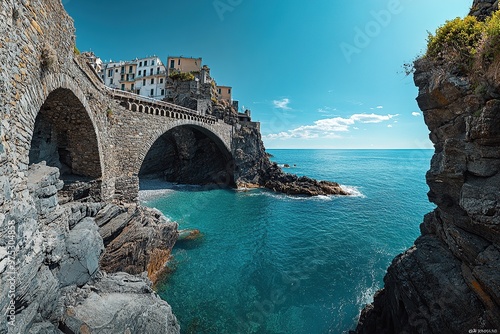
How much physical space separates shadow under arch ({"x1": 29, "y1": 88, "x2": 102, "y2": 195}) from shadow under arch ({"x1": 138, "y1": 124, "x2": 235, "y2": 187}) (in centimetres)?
2865

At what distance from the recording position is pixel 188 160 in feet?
148

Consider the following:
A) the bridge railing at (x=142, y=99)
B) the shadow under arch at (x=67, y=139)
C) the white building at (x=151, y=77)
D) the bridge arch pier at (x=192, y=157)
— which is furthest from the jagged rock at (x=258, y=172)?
the shadow under arch at (x=67, y=139)

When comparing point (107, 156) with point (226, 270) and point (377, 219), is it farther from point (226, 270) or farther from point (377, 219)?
point (377, 219)

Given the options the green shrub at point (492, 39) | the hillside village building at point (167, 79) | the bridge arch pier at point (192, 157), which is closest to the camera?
the green shrub at point (492, 39)

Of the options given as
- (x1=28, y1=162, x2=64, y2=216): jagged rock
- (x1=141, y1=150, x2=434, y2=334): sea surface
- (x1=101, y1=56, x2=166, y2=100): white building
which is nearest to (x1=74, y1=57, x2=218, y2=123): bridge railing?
(x1=28, y1=162, x2=64, y2=216): jagged rock

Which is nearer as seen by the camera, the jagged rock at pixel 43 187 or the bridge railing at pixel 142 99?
the jagged rock at pixel 43 187

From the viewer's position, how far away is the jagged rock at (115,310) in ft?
20.7

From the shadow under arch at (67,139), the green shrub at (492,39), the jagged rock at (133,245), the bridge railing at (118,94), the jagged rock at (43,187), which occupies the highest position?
the bridge railing at (118,94)

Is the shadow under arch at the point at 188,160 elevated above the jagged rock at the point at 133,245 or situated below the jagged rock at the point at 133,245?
above

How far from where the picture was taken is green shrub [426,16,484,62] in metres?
7.06

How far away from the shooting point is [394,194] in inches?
1533

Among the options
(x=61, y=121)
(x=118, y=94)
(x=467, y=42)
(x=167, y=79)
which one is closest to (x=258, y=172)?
(x=118, y=94)

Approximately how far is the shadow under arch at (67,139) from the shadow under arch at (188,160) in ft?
94.0

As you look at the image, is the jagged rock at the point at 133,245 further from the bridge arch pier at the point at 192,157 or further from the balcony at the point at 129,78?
the balcony at the point at 129,78
